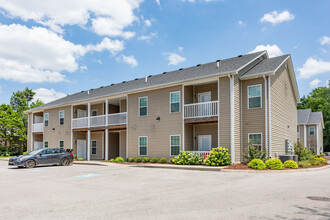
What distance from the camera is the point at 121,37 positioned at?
842 inches

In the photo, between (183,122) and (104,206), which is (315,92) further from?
(104,206)

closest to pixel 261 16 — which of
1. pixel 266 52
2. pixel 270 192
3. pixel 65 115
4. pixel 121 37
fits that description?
pixel 266 52

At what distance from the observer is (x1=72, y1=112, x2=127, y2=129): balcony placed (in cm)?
2406

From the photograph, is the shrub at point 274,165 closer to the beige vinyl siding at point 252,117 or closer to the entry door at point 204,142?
the beige vinyl siding at point 252,117

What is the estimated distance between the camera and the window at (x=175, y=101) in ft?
66.1

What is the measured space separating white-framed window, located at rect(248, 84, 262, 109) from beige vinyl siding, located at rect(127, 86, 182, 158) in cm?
466

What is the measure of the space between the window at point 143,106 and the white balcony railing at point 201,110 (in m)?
3.68

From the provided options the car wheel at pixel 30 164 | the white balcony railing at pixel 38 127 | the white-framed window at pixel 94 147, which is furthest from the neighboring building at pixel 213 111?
the white balcony railing at pixel 38 127

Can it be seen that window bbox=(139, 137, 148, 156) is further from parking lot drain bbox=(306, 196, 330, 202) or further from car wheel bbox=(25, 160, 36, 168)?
parking lot drain bbox=(306, 196, 330, 202)

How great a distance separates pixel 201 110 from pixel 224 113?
1839 mm

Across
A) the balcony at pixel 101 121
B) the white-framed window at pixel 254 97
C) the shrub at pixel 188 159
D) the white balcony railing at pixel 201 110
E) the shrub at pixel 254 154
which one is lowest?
the shrub at pixel 188 159

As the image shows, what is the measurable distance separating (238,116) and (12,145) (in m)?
31.2

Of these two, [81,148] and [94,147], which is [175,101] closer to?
[94,147]

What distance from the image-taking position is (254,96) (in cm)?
1841
